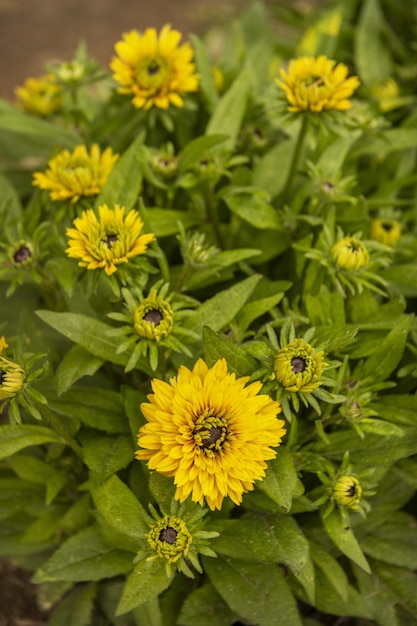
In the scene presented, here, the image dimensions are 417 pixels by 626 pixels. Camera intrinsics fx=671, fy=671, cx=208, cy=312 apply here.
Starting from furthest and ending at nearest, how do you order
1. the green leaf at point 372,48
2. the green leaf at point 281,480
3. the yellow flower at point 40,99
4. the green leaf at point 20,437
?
1. the green leaf at point 372,48
2. the yellow flower at point 40,99
3. the green leaf at point 20,437
4. the green leaf at point 281,480

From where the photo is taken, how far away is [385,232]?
180 centimetres

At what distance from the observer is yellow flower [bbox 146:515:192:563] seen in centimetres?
124

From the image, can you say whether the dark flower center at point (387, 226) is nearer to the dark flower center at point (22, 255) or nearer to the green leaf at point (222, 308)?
the green leaf at point (222, 308)

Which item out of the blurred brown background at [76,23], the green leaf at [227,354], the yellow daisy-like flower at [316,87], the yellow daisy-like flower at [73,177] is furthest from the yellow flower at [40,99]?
the blurred brown background at [76,23]

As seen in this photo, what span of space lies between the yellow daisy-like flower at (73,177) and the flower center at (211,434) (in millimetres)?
704

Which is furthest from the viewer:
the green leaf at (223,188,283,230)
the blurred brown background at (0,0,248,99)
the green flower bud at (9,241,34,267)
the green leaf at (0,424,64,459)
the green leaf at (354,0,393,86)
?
the blurred brown background at (0,0,248,99)

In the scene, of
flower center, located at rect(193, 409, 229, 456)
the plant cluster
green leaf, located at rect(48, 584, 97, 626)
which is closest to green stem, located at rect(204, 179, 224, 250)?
the plant cluster

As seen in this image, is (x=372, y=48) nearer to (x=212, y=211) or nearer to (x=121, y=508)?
(x=212, y=211)

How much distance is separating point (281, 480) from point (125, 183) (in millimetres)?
829

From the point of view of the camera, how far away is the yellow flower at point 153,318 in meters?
1.35

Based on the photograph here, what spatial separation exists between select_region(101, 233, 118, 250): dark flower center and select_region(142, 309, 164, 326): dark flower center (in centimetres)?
17

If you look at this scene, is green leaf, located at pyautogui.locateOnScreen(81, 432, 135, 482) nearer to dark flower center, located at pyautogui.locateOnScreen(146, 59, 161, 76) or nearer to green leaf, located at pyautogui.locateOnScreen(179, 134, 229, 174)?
green leaf, located at pyautogui.locateOnScreen(179, 134, 229, 174)

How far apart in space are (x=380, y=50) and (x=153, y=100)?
1295mm

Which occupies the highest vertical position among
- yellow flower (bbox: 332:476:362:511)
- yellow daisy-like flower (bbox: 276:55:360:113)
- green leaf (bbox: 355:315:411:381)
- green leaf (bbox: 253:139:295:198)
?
yellow daisy-like flower (bbox: 276:55:360:113)
